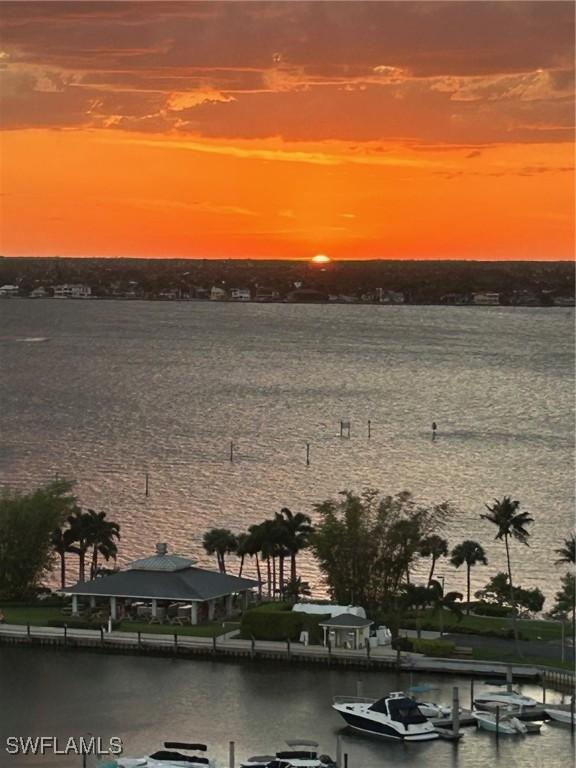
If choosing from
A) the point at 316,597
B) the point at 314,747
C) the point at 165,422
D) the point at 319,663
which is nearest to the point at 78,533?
the point at 316,597

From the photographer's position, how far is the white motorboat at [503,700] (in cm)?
4066

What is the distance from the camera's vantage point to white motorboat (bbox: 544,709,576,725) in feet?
131

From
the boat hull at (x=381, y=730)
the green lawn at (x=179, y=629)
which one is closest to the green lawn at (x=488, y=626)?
the green lawn at (x=179, y=629)

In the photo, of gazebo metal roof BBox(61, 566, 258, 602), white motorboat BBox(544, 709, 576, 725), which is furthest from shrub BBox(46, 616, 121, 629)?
white motorboat BBox(544, 709, 576, 725)

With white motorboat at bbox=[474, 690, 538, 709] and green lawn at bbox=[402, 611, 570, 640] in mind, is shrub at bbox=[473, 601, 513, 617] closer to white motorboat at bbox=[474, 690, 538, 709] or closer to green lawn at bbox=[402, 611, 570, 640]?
green lawn at bbox=[402, 611, 570, 640]

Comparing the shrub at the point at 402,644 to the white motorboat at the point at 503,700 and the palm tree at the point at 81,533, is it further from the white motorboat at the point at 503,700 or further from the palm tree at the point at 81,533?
the palm tree at the point at 81,533

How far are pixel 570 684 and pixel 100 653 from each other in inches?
499

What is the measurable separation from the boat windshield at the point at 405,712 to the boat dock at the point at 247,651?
4.85 meters

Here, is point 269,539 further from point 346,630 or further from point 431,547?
point 346,630

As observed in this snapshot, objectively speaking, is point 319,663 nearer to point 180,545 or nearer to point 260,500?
point 180,545

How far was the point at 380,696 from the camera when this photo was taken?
42.8 meters

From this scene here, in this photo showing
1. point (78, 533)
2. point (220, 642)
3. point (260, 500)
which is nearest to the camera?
point (220, 642)

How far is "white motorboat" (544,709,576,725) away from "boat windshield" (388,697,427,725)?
317 cm

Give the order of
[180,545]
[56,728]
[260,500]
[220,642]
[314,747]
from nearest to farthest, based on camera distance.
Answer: [314,747] < [56,728] < [220,642] < [180,545] < [260,500]
